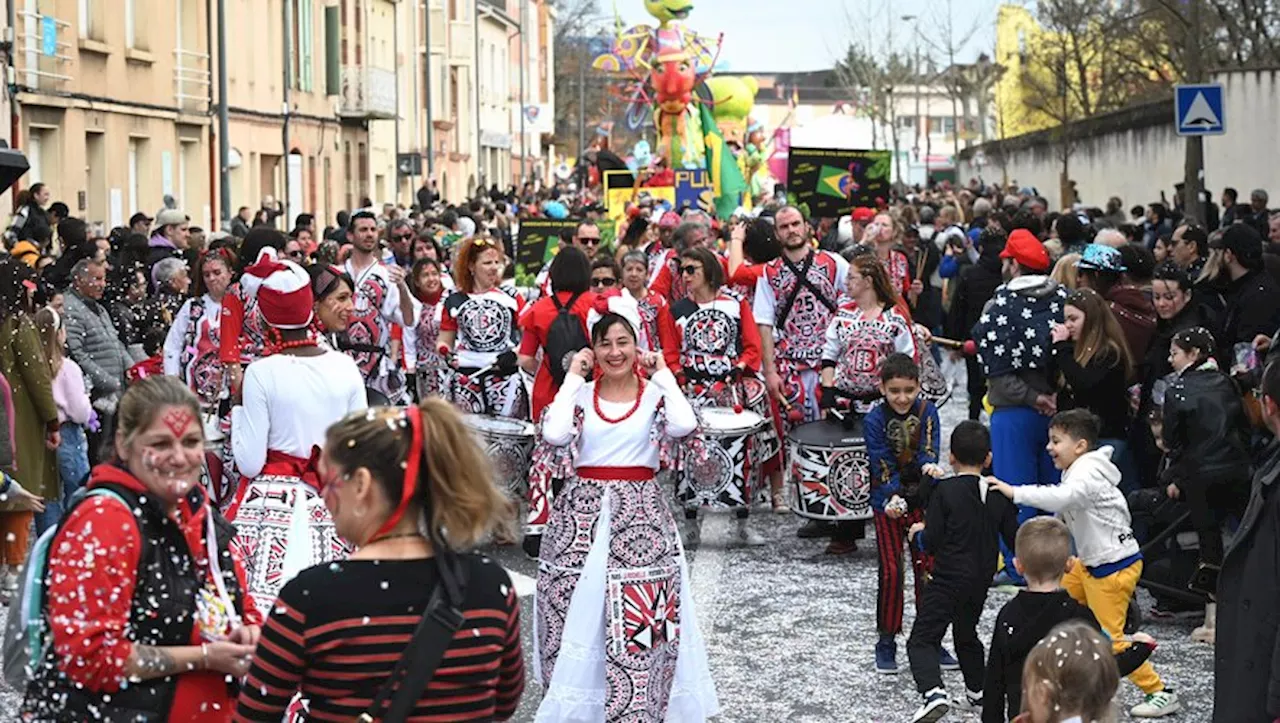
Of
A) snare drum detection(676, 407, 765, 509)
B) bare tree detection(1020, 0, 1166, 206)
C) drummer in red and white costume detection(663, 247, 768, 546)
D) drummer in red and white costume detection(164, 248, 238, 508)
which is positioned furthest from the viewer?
bare tree detection(1020, 0, 1166, 206)

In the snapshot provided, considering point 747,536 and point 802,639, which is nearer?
point 802,639

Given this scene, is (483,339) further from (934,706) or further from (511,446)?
(934,706)

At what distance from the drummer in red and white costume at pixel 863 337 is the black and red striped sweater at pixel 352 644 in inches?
310

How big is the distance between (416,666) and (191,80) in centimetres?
3187

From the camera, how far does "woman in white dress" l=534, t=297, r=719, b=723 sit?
7.76 meters

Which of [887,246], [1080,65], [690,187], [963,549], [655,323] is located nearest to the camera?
[963,549]

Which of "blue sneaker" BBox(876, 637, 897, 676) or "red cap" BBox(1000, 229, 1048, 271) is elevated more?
"red cap" BBox(1000, 229, 1048, 271)

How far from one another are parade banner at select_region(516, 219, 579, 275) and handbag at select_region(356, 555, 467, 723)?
15.2 meters

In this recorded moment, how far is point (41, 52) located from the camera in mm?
26656

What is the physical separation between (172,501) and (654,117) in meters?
31.8

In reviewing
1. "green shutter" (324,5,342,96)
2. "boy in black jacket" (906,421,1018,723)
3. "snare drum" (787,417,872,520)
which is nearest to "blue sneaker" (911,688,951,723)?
"boy in black jacket" (906,421,1018,723)

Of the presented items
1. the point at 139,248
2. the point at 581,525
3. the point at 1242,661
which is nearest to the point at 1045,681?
the point at 1242,661

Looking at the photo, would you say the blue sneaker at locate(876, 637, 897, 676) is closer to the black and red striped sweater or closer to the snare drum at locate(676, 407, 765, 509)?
the snare drum at locate(676, 407, 765, 509)

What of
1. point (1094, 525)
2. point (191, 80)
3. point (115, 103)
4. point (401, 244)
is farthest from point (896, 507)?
point (191, 80)
